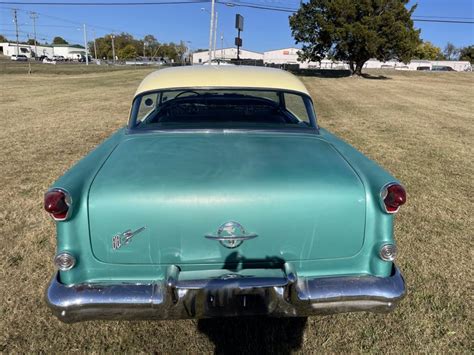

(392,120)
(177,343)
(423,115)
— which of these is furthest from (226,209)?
(423,115)

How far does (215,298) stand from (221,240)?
0.94ft

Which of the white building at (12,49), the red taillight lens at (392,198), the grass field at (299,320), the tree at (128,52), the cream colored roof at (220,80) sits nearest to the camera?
the red taillight lens at (392,198)

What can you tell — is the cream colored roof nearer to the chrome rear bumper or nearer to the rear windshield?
the rear windshield

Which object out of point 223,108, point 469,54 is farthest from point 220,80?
point 469,54

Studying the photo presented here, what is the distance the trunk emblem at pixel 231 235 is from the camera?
1998 millimetres

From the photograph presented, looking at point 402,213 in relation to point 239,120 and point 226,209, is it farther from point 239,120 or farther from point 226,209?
point 226,209

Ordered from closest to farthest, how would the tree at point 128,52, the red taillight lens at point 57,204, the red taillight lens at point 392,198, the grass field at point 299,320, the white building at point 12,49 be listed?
the red taillight lens at point 57,204 < the red taillight lens at point 392,198 < the grass field at point 299,320 < the tree at point 128,52 < the white building at point 12,49

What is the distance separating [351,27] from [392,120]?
27728mm

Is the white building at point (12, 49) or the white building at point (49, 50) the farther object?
the white building at point (49, 50)

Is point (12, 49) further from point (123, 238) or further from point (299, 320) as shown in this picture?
point (299, 320)

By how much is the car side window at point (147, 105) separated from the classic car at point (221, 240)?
1.10 metres

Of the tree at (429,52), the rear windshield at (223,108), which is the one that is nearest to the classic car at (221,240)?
the rear windshield at (223,108)

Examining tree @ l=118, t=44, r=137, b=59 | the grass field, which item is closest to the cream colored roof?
the grass field

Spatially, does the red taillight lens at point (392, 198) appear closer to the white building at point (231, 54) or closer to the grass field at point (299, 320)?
the grass field at point (299, 320)
